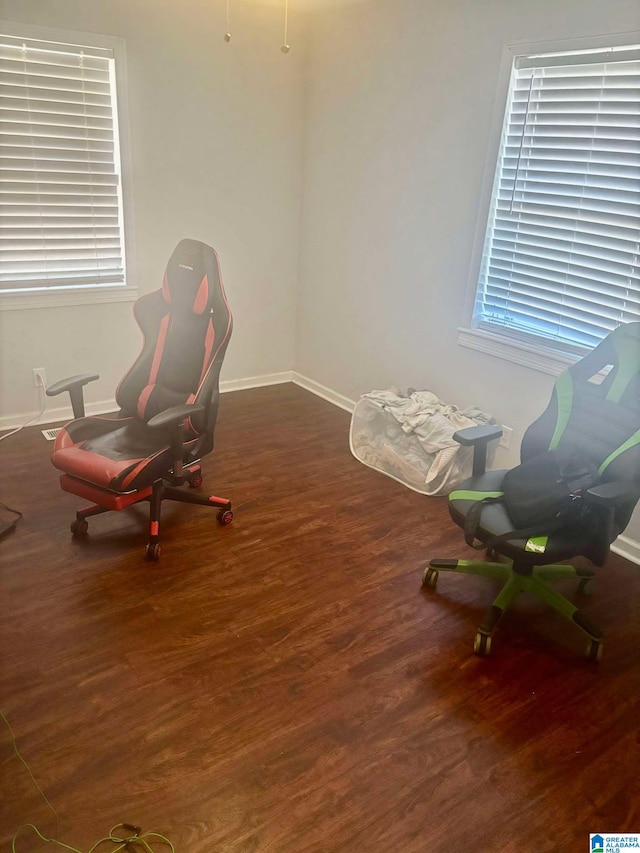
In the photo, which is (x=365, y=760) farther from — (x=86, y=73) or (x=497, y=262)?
(x=86, y=73)

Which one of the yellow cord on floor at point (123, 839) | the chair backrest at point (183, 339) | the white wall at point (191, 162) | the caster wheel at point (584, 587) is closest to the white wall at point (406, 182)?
the white wall at point (191, 162)

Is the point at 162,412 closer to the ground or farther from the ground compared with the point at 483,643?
farther from the ground

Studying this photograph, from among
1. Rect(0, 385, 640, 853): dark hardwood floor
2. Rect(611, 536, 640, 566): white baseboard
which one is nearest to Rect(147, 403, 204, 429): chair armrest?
Rect(0, 385, 640, 853): dark hardwood floor

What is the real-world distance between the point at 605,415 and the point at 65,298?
297 centimetres

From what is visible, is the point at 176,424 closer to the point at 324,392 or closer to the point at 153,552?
the point at 153,552

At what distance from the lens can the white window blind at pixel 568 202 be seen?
2.72 m

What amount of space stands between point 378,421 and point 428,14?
216cm

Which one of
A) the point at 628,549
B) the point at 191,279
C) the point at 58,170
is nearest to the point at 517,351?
the point at 628,549

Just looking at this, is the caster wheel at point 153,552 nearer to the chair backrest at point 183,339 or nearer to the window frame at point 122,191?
the chair backrest at point 183,339

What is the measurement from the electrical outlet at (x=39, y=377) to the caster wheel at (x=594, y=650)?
10.5 ft

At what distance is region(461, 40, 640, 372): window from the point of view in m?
2.72

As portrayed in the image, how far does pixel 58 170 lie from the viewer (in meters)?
3.58

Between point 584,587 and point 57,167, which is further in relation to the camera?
point 57,167

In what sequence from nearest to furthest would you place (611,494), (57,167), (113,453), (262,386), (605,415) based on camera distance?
(611,494), (605,415), (113,453), (57,167), (262,386)
